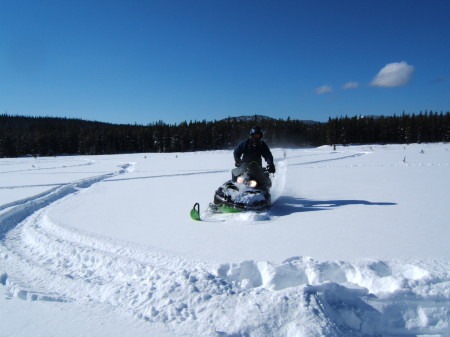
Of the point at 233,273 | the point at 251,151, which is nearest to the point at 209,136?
the point at 251,151

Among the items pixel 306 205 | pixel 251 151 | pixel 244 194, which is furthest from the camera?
pixel 251 151

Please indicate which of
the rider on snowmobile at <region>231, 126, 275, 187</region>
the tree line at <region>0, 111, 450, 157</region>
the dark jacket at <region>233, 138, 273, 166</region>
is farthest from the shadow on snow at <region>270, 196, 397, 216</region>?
the tree line at <region>0, 111, 450, 157</region>

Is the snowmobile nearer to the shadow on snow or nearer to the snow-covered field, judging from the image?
the snow-covered field

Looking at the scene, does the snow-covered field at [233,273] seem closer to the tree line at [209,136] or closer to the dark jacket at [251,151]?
the dark jacket at [251,151]

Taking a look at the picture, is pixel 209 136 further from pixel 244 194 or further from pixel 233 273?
pixel 233 273

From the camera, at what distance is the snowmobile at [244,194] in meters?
6.86

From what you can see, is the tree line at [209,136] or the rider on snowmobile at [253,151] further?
the tree line at [209,136]

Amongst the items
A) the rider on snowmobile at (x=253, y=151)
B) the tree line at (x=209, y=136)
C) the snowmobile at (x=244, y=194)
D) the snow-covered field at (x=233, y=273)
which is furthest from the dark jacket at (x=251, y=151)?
the tree line at (x=209, y=136)

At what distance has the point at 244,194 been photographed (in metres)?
6.96

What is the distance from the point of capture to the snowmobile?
6.86m

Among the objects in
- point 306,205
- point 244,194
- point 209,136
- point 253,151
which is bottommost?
point 306,205

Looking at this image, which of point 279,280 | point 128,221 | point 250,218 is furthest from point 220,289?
point 128,221

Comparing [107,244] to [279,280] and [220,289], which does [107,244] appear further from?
[279,280]

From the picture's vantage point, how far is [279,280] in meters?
3.45
